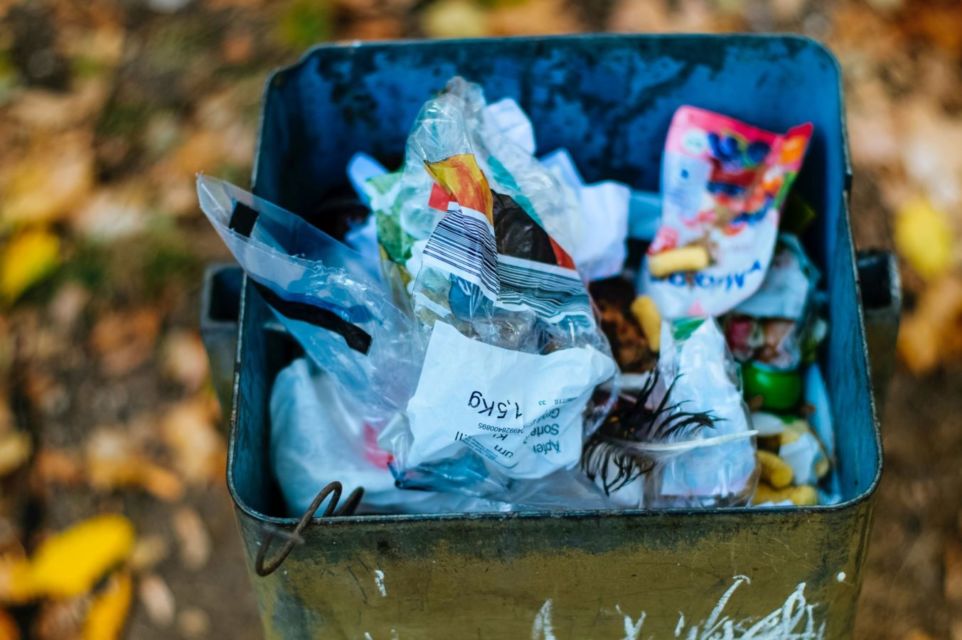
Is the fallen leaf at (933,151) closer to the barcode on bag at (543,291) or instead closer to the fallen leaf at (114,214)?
the barcode on bag at (543,291)

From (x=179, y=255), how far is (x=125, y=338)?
189mm

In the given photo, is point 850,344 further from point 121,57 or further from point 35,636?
point 121,57

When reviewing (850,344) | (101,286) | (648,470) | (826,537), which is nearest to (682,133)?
(850,344)

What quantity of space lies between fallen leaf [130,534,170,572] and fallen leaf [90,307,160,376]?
0.33m

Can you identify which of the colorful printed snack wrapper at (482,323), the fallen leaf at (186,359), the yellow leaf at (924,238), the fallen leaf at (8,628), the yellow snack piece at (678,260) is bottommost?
the fallen leaf at (8,628)

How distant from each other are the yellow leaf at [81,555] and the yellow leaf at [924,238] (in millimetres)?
1473

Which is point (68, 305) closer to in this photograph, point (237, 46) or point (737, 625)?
point (237, 46)

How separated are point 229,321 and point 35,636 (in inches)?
30.2

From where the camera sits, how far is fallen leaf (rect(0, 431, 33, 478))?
5.82 feet

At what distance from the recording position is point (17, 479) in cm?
177

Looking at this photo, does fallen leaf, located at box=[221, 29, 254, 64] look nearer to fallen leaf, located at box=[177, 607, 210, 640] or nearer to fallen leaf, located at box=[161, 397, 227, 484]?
fallen leaf, located at box=[161, 397, 227, 484]

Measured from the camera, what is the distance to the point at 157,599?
168 cm

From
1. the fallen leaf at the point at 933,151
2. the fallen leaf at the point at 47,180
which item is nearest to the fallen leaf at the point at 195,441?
the fallen leaf at the point at 47,180

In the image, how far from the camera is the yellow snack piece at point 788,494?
3.55ft
